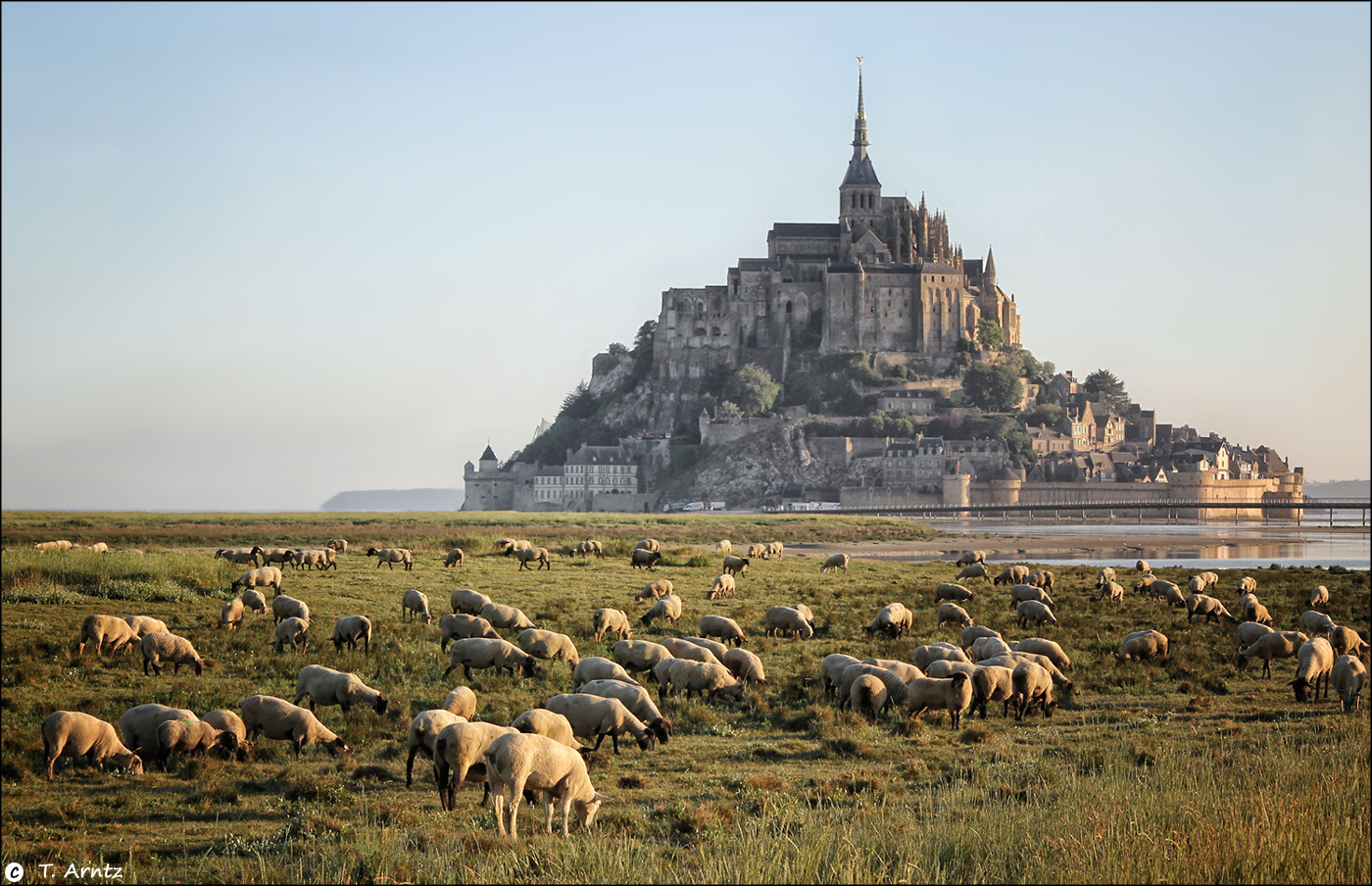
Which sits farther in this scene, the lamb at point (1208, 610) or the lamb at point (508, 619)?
the lamb at point (1208, 610)

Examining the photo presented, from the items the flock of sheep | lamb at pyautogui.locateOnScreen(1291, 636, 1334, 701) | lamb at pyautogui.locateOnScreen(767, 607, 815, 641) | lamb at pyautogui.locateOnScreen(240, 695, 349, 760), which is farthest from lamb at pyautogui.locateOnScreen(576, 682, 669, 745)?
lamb at pyautogui.locateOnScreen(1291, 636, 1334, 701)

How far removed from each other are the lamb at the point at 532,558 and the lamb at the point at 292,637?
14467 millimetres

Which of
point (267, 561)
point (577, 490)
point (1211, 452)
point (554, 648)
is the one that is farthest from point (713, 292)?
point (554, 648)

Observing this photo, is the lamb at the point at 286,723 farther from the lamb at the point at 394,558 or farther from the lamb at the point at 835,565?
the lamb at the point at 835,565

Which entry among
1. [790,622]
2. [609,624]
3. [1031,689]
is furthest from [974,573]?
[1031,689]

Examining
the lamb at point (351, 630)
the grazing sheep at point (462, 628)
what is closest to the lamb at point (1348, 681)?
the grazing sheep at point (462, 628)

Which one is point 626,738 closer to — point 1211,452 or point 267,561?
point 267,561

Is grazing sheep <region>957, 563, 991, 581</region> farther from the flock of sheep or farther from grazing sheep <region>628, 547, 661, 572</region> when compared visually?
the flock of sheep

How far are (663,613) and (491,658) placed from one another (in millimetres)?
6243

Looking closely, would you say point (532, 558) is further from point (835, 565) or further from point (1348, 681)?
point (1348, 681)

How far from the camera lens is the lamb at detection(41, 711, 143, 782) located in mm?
12000

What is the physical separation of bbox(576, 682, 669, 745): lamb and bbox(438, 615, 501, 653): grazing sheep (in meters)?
4.44

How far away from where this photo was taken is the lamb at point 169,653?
16281mm

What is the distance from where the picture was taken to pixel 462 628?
61.2 feet
